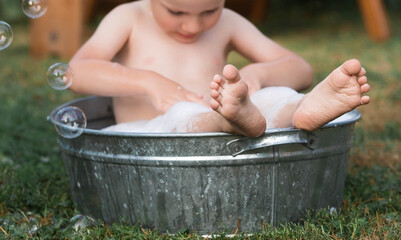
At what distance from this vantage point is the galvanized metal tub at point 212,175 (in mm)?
1453

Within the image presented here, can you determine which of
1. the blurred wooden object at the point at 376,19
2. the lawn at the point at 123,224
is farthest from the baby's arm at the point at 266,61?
the blurred wooden object at the point at 376,19

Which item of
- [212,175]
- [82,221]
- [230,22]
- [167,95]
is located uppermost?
[230,22]

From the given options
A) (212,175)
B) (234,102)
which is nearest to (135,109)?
(212,175)

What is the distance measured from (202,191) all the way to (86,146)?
343 millimetres

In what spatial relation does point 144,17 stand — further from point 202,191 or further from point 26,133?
point 26,133

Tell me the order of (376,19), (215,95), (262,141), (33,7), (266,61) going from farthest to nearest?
(376,19), (266,61), (33,7), (262,141), (215,95)

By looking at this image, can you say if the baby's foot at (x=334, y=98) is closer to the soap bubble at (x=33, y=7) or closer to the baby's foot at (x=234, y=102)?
the baby's foot at (x=234, y=102)

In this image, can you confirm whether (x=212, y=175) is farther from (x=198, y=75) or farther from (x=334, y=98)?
(x=198, y=75)

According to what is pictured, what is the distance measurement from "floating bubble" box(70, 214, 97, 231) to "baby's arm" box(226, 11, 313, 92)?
2.02 feet

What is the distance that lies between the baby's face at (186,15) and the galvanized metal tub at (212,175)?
0.45 meters

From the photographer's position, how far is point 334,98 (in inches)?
55.4

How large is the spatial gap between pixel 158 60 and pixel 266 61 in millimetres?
368

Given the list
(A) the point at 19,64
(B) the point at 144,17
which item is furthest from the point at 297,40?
(B) the point at 144,17

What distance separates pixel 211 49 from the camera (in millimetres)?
1977
